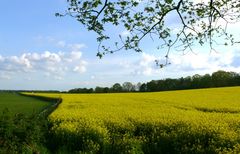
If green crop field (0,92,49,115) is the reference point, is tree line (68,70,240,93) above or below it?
above

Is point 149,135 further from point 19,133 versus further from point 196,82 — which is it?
point 196,82

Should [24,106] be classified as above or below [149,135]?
above

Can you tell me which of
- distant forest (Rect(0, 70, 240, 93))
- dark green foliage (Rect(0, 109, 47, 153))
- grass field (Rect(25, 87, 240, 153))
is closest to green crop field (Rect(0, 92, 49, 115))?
grass field (Rect(25, 87, 240, 153))

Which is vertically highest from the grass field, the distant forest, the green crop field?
A: the distant forest

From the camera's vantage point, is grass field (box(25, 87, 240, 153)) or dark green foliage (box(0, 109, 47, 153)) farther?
grass field (box(25, 87, 240, 153))

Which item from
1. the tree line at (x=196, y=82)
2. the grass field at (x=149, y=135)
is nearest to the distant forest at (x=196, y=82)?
the tree line at (x=196, y=82)

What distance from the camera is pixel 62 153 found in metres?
14.0

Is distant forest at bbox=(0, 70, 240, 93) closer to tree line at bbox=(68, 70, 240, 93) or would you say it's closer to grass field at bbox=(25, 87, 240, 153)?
tree line at bbox=(68, 70, 240, 93)

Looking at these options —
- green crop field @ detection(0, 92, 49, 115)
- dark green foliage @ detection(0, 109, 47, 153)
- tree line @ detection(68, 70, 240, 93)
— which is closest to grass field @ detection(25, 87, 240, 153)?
dark green foliage @ detection(0, 109, 47, 153)

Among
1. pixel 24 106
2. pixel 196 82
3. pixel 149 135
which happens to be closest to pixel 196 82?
pixel 196 82

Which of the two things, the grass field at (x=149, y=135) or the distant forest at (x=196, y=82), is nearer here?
the grass field at (x=149, y=135)

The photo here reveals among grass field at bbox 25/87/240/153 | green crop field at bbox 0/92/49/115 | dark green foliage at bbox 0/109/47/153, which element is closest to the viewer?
dark green foliage at bbox 0/109/47/153

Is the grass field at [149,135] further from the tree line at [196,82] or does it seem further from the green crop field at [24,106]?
the tree line at [196,82]

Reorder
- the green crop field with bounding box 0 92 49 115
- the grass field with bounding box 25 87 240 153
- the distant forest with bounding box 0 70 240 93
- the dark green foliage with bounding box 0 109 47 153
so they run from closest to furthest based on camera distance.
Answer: the dark green foliage with bounding box 0 109 47 153 → the grass field with bounding box 25 87 240 153 → the green crop field with bounding box 0 92 49 115 → the distant forest with bounding box 0 70 240 93
